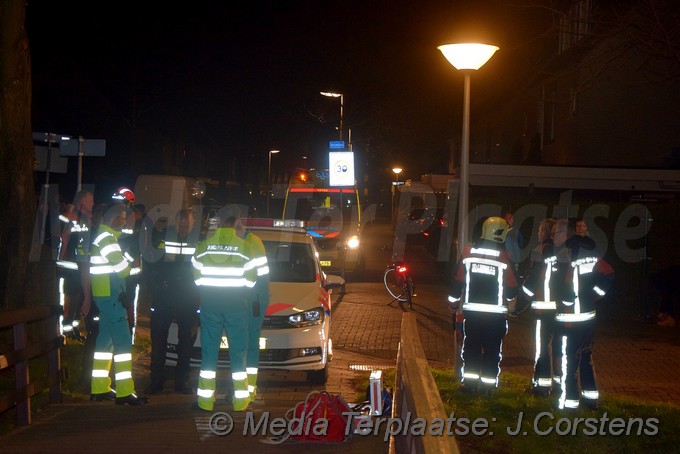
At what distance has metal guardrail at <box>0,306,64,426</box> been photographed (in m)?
6.95

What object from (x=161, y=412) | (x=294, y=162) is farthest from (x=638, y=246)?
(x=294, y=162)

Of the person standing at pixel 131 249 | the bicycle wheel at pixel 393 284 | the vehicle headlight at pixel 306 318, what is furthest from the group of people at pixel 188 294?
the bicycle wheel at pixel 393 284

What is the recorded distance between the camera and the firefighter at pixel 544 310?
849 centimetres

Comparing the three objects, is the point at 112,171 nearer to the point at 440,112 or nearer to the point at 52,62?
the point at 52,62

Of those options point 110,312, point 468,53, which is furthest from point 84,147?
point 468,53

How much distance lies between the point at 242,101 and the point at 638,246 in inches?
1083

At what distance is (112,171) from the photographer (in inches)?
1684

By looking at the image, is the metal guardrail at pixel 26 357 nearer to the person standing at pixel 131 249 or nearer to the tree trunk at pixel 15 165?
the person standing at pixel 131 249

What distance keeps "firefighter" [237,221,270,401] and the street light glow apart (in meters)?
3.53

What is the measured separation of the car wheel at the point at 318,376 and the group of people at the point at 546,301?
71.4 inches

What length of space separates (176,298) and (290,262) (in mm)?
2378

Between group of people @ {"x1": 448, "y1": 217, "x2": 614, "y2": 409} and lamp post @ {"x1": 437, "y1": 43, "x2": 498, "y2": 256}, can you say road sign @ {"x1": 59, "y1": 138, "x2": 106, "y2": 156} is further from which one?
group of people @ {"x1": 448, "y1": 217, "x2": 614, "y2": 409}

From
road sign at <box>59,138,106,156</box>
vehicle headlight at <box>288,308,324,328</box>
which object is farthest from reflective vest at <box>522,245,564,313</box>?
road sign at <box>59,138,106,156</box>

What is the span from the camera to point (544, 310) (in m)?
8.55
